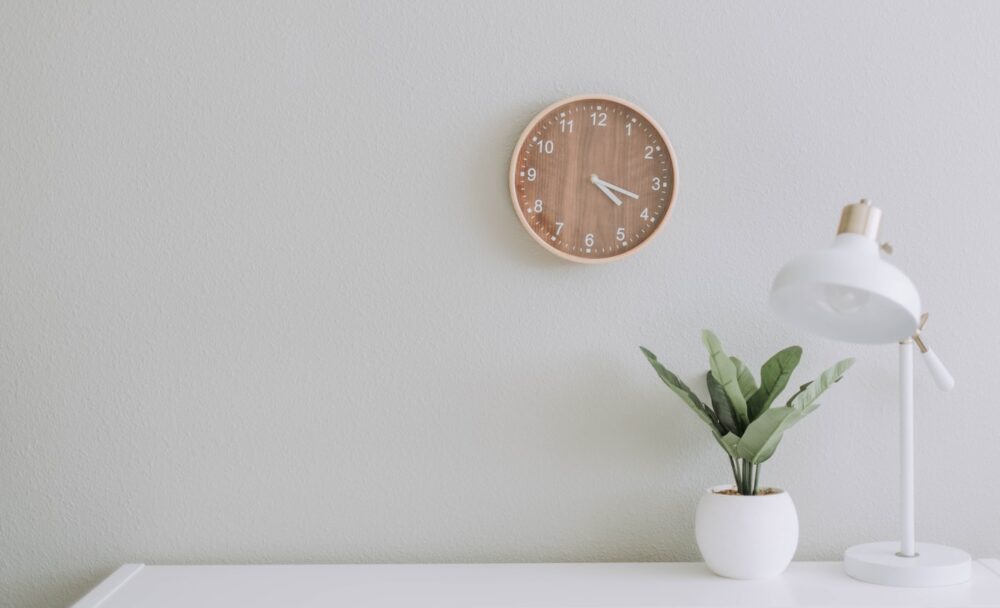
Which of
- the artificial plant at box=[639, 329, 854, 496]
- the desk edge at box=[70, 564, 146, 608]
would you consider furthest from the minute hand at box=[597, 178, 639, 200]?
the desk edge at box=[70, 564, 146, 608]

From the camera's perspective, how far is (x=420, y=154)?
1.58 meters

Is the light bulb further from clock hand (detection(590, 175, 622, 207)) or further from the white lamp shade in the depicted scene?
clock hand (detection(590, 175, 622, 207))

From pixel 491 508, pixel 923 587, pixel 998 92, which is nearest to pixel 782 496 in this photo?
pixel 923 587

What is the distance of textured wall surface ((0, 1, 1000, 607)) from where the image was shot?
5.10 feet

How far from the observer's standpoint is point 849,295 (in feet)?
3.76

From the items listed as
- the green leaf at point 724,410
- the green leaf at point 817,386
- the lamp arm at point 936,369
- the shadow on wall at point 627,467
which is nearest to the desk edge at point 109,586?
the shadow on wall at point 627,467

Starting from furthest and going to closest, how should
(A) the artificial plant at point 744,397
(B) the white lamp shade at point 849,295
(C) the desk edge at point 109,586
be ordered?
(A) the artificial plant at point 744,397, (C) the desk edge at point 109,586, (B) the white lamp shade at point 849,295

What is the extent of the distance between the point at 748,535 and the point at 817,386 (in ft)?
0.88

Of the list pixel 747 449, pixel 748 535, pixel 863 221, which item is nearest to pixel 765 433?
pixel 747 449

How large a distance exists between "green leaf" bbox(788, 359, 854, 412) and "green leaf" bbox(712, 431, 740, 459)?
11cm

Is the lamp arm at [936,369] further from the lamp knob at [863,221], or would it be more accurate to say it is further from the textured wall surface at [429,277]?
the lamp knob at [863,221]

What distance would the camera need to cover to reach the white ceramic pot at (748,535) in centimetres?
139

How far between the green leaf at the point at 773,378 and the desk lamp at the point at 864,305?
241mm

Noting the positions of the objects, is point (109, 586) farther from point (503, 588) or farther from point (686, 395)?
point (686, 395)
